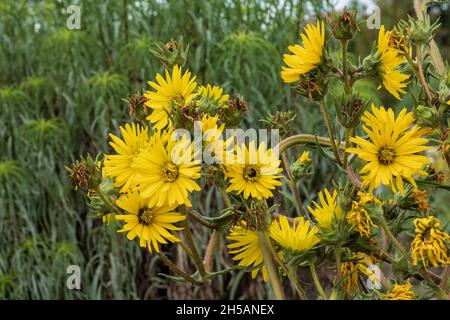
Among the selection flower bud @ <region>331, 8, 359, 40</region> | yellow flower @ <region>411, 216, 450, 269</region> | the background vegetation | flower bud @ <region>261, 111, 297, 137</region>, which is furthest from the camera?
the background vegetation

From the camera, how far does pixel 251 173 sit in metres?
0.66

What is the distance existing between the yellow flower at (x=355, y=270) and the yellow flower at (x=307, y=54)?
0.65ft

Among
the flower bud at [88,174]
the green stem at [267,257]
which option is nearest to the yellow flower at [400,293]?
the green stem at [267,257]

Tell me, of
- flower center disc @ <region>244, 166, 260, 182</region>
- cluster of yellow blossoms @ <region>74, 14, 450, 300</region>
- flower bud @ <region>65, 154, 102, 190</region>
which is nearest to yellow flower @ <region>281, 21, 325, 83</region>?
cluster of yellow blossoms @ <region>74, 14, 450, 300</region>

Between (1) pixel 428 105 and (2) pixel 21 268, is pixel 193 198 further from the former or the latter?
(1) pixel 428 105

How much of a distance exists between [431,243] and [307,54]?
0.23 meters

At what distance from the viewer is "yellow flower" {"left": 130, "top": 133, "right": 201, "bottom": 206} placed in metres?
0.62

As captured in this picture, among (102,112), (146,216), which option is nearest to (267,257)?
(146,216)

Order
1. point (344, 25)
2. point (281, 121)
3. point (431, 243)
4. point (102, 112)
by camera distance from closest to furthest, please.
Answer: point (431, 243) → point (344, 25) → point (281, 121) → point (102, 112)

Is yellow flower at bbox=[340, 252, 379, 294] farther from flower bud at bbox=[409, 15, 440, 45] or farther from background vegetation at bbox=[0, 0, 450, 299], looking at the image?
background vegetation at bbox=[0, 0, 450, 299]

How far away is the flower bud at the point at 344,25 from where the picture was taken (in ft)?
2.26

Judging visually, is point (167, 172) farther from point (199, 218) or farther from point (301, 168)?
point (301, 168)

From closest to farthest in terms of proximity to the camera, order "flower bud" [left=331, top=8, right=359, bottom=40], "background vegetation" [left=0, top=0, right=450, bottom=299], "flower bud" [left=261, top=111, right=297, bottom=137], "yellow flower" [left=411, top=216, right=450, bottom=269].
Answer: "yellow flower" [left=411, top=216, right=450, bottom=269], "flower bud" [left=331, top=8, right=359, bottom=40], "flower bud" [left=261, top=111, right=297, bottom=137], "background vegetation" [left=0, top=0, right=450, bottom=299]
